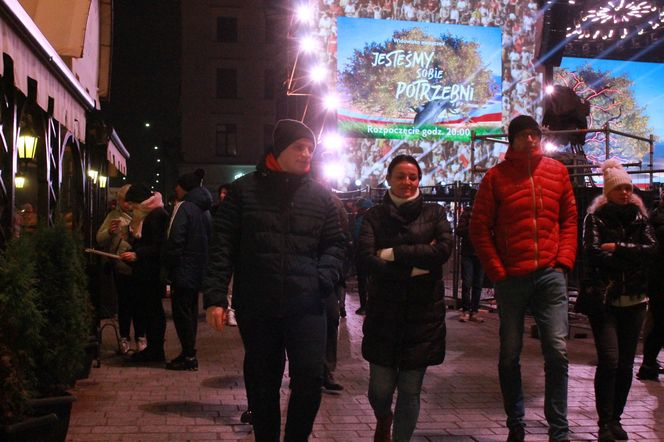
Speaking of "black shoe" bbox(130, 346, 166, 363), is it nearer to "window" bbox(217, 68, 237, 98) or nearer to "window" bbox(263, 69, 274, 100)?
"window" bbox(217, 68, 237, 98)

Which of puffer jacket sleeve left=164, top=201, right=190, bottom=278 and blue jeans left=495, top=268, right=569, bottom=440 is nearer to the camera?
blue jeans left=495, top=268, right=569, bottom=440

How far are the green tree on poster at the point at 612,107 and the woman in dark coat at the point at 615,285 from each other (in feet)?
72.0

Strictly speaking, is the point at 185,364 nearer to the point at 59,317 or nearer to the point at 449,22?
the point at 59,317

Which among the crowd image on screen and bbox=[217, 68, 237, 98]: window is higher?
bbox=[217, 68, 237, 98]: window

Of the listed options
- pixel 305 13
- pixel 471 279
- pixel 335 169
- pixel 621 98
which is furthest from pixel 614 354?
pixel 621 98

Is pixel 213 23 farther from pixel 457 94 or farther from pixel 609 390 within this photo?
pixel 609 390

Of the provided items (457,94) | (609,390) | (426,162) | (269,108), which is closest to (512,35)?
(457,94)

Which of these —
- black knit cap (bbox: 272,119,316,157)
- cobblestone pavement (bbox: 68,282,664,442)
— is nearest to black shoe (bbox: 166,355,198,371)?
cobblestone pavement (bbox: 68,282,664,442)

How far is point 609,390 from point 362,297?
7.16m

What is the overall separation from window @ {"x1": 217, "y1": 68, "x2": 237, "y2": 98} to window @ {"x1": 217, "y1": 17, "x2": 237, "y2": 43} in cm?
196

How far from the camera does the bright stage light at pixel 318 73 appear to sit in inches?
893

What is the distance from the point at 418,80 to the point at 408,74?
412mm

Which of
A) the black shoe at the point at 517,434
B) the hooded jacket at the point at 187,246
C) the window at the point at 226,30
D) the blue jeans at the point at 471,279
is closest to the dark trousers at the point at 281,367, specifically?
the black shoe at the point at 517,434

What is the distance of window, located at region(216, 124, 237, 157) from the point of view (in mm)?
47656
